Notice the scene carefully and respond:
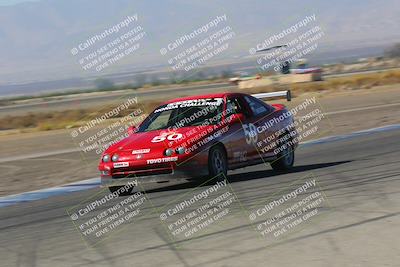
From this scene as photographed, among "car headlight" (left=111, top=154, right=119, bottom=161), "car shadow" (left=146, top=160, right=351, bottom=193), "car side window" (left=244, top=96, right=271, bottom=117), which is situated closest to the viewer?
"car headlight" (left=111, top=154, right=119, bottom=161)

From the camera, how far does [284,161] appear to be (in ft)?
43.1

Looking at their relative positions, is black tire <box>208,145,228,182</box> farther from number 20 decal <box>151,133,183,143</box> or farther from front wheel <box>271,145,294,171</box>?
front wheel <box>271,145,294,171</box>

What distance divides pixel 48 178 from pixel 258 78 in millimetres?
46497

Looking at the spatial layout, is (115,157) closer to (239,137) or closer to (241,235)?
(239,137)

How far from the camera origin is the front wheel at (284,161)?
13.1 meters

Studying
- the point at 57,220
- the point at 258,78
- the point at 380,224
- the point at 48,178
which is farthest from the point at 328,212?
the point at 258,78

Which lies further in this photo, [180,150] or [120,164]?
[120,164]

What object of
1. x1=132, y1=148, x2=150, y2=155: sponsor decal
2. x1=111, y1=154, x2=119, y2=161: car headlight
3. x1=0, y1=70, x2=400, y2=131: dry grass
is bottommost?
x1=0, y1=70, x2=400, y2=131: dry grass

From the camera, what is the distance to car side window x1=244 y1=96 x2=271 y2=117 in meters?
12.7

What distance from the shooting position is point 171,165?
11.2 meters

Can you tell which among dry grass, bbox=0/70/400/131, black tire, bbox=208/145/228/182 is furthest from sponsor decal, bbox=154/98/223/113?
dry grass, bbox=0/70/400/131

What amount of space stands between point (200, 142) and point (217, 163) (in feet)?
1.54

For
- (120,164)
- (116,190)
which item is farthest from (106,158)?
(116,190)

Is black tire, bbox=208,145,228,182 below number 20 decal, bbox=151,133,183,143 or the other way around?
below
